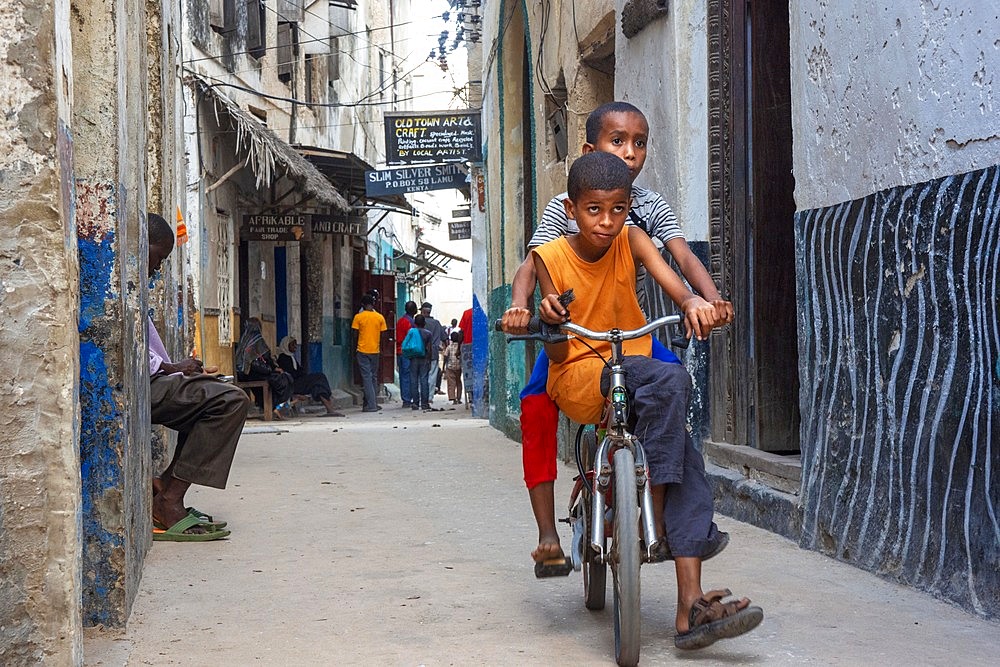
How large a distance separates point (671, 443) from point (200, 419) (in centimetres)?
309

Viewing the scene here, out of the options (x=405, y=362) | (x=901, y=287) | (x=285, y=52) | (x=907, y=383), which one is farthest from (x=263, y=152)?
(x=907, y=383)

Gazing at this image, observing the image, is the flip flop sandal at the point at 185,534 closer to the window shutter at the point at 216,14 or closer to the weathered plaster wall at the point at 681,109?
the weathered plaster wall at the point at 681,109

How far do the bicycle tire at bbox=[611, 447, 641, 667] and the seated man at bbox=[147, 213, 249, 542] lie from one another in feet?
9.74

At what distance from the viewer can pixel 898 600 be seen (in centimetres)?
446

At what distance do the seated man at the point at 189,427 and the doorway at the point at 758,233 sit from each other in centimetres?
260

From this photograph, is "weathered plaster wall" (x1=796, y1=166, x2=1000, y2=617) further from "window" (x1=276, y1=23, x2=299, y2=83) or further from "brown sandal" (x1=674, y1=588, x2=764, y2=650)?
"window" (x1=276, y1=23, x2=299, y2=83)

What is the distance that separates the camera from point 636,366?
3.75 m

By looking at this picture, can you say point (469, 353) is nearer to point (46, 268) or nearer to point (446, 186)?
point (446, 186)

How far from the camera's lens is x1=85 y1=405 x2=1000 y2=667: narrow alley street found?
3.80 meters

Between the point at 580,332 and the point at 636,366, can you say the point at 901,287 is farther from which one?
the point at 580,332

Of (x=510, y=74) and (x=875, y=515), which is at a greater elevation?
(x=510, y=74)

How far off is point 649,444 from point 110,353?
1807mm

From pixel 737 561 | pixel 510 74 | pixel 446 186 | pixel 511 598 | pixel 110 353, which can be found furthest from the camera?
pixel 446 186

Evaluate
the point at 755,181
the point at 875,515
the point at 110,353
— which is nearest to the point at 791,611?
the point at 875,515
